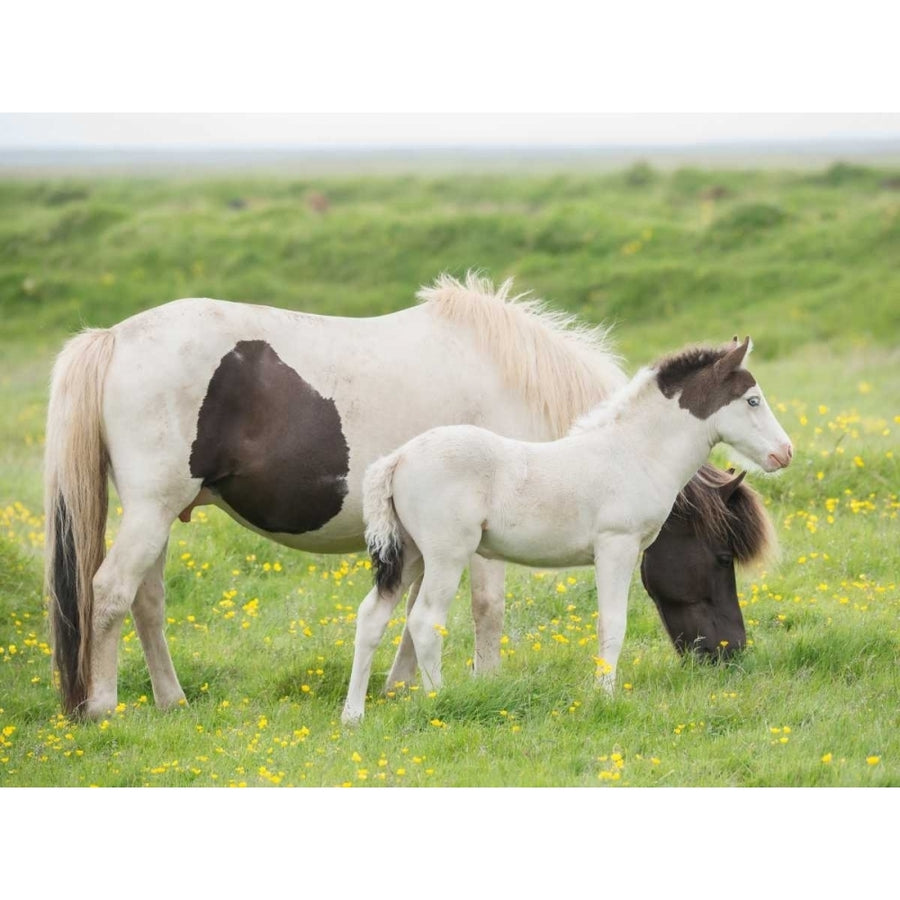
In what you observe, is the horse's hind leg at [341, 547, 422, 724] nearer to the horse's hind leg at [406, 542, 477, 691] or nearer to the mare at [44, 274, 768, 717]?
the horse's hind leg at [406, 542, 477, 691]

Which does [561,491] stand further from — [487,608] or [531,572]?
[531,572]

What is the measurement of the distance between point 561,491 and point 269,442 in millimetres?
1619

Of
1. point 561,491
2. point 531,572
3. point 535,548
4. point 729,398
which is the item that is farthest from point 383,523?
point 531,572

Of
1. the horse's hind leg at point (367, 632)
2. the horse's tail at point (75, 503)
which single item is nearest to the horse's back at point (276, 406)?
the horse's tail at point (75, 503)

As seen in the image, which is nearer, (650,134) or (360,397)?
(360,397)

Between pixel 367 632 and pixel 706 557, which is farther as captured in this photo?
pixel 706 557

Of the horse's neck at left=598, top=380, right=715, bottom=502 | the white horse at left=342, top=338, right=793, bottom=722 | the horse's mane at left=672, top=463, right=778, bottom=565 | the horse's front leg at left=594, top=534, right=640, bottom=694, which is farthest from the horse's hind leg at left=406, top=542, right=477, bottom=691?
the horse's mane at left=672, top=463, right=778, bottom=565

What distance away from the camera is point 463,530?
6043 millimetres

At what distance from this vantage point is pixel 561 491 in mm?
6160

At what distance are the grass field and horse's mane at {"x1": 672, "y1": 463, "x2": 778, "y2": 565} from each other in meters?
0.23

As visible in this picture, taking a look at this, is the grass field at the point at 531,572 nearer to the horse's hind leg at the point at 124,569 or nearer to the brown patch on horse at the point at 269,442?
the horse's hind leg at the point at 124,569

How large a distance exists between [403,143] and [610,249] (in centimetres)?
564

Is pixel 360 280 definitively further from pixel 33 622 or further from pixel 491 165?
pixel 33 622

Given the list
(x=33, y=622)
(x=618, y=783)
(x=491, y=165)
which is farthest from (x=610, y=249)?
(x=618, y=783)
